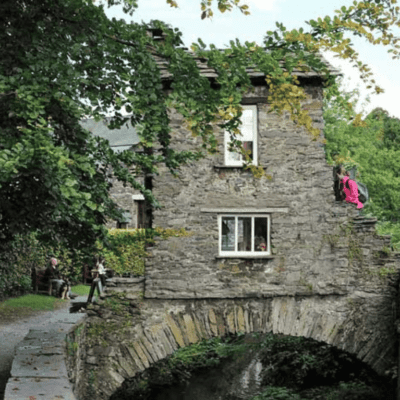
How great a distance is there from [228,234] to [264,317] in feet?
6.44

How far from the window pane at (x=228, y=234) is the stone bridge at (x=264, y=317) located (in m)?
1.17

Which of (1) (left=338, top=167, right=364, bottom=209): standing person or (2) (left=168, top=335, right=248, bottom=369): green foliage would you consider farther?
(2) (left=168, top=335, right=248, bottom=369): green foliage

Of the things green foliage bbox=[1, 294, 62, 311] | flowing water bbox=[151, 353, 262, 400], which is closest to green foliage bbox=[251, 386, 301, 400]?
flowing water bbox=[151, 353, 262, 400]

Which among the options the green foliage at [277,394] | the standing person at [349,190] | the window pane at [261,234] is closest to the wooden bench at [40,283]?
the green foliage at [277,394]

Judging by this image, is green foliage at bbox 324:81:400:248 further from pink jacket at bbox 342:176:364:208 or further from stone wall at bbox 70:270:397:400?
stone wall at bbox 70:270:397:400

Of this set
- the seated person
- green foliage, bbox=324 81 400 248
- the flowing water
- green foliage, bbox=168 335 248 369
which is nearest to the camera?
the flowing water

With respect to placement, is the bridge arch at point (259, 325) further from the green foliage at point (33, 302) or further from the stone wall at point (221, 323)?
the green foliage at point (33, 302)

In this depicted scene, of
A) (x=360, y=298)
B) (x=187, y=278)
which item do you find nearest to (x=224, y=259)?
(x=187, y=278)

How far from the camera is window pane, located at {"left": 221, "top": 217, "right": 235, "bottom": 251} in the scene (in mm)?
12125

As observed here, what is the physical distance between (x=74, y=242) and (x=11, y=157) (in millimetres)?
2822

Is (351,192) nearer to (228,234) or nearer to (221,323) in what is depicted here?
(228,234)

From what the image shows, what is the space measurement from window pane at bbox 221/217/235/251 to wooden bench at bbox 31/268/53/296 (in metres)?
9.11

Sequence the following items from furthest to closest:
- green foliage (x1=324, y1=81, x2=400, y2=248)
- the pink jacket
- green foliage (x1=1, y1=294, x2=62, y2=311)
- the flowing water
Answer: green foliage (x1=324, y1=81, x2=400, y2=248), green foliage (x1=1, y1=294, x2=62, y2=311), the flowing water, the pink jacket

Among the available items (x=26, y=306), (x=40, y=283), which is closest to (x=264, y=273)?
(x=26, y=306)
